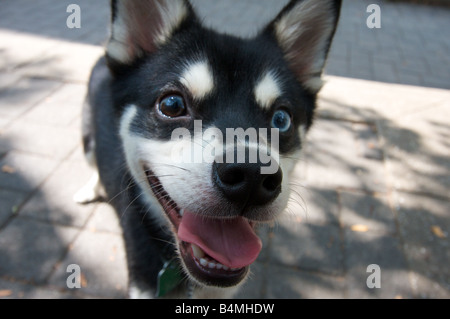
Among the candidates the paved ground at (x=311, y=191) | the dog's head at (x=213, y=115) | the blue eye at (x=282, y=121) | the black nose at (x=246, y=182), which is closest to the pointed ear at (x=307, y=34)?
the dog's head at (x=213, y=115)

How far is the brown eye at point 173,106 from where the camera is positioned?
5.96 ft

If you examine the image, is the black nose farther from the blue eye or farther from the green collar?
the green collar

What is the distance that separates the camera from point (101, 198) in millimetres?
3273

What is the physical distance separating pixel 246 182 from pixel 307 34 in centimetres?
136

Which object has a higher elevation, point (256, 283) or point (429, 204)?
point (256, 283)

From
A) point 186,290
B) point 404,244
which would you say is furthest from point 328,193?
point 186,290

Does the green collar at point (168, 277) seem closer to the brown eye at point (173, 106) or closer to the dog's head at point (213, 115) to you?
the dog's head at point (213, 115)

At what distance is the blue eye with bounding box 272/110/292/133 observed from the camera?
1.96 metres

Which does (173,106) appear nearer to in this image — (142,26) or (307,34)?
(142,26)

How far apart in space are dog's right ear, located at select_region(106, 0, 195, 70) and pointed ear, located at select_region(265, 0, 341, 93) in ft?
2.16

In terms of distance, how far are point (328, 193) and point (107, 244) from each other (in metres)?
2.29

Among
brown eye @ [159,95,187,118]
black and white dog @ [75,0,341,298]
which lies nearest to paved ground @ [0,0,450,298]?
black and white dog @ [75,0,341,298]

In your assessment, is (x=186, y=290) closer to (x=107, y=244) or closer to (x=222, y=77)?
(x=107, y=244)
